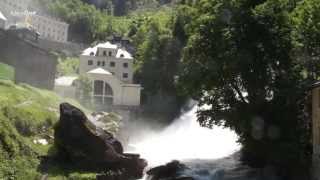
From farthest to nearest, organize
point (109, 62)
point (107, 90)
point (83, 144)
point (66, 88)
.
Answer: point (109, 62), point (107, 90), point (66, 88), point (83, 144)

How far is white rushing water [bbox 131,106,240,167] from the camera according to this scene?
56.7 m

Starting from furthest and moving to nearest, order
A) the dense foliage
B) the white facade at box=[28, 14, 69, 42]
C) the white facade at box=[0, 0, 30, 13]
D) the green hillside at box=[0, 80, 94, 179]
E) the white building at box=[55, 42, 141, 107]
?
the white facade at box=[0, 0, 30, 13], the white facade at box=[28, 14, 69, 42], the white building at box=[55, 42, 141, 107], the dense foliage, the green hillside at box=[0, 80, 94, 179]

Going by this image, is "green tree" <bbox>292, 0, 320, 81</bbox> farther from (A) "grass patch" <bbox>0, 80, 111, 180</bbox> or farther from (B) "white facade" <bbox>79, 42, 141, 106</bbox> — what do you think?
(B) "white facade" <bbox>79, 42, 141, 106</bbox>

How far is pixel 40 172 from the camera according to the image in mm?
38188

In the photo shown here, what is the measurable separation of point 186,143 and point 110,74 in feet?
83.3

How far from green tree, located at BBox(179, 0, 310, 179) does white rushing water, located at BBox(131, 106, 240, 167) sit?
10.4 m

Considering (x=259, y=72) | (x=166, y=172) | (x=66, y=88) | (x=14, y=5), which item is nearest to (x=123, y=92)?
(x=66, y=88)

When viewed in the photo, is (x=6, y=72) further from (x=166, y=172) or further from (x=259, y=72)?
(x=259, y=72)

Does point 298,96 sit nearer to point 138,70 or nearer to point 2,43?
point 2,43

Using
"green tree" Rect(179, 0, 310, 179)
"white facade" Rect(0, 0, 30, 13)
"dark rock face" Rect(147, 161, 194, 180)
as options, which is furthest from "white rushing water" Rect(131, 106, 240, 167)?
"white facade" Rect(0, 0, 30, 13)

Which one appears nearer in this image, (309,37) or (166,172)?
(309,37)

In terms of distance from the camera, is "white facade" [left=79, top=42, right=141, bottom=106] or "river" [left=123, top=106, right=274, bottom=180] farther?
"white facade" [left=79, top=42, right=141, bottom=106]

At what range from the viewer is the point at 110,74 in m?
87.2

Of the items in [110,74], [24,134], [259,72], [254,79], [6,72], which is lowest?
[24,134]
